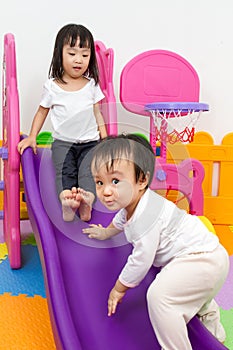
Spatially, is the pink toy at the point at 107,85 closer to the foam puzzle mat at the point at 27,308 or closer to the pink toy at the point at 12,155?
the pink toy at the point at 12,155

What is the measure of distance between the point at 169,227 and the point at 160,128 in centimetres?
80

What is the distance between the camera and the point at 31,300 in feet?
3.81

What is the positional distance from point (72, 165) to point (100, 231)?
0.27 meters

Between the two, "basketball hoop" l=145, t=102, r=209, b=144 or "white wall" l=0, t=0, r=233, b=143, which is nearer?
"basketball hoop" l=145, t=102, r=209, b=144

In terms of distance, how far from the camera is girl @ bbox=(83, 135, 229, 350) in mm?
787

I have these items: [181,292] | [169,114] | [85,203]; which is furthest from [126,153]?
[169,114]

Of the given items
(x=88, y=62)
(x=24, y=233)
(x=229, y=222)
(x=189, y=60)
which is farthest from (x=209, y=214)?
(x=88, y=62)

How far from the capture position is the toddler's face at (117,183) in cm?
80

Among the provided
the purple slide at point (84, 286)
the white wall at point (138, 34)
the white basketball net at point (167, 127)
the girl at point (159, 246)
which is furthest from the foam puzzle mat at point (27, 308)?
the white wall at point (138, 34)

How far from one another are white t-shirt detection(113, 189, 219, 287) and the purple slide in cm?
13

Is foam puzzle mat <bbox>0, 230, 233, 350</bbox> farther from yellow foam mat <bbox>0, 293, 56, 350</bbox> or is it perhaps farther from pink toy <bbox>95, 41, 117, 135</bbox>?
pink toy <bbox>95, 41, 117, 135</bbox>

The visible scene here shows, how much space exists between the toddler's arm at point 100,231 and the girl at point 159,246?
0.16 metres

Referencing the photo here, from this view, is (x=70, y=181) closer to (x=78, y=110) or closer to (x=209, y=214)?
(x=78, y=110)

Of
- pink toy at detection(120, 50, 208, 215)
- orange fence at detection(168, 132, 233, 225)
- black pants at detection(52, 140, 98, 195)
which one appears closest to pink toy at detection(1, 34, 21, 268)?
black pants at detection(52, 140, 98, 195)
